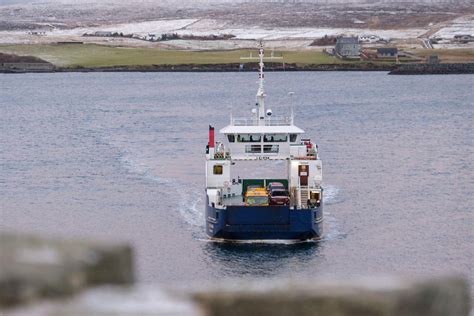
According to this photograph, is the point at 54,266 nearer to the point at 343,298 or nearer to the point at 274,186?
the point at 343,298

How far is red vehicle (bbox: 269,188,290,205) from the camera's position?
2719 cm

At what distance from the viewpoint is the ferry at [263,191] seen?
87.1 ft

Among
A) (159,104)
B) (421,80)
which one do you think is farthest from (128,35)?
(159,104)

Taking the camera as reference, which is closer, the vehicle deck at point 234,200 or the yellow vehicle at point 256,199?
the yellow vehicle at point 256,199

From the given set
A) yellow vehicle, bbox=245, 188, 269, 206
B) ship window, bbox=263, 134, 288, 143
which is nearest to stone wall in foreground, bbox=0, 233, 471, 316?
yellow vehicle, bbox=245, 188, 269, 206

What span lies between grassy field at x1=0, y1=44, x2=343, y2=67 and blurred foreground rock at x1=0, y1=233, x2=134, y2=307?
421ft

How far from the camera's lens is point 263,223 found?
26625 millimetres

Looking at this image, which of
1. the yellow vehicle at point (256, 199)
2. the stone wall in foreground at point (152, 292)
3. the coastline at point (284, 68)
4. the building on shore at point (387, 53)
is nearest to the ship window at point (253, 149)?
the yellow vehicle at point (256, 199)

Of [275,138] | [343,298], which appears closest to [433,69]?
[275,138]

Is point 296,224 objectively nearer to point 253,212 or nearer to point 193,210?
point 253,212

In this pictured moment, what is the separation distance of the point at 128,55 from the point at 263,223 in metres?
119

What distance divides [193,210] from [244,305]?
2886 cm

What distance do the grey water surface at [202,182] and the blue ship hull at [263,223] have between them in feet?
0.91

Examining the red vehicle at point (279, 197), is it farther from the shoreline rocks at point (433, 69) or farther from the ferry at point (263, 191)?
the shoreline rocks at point (433, 69)
